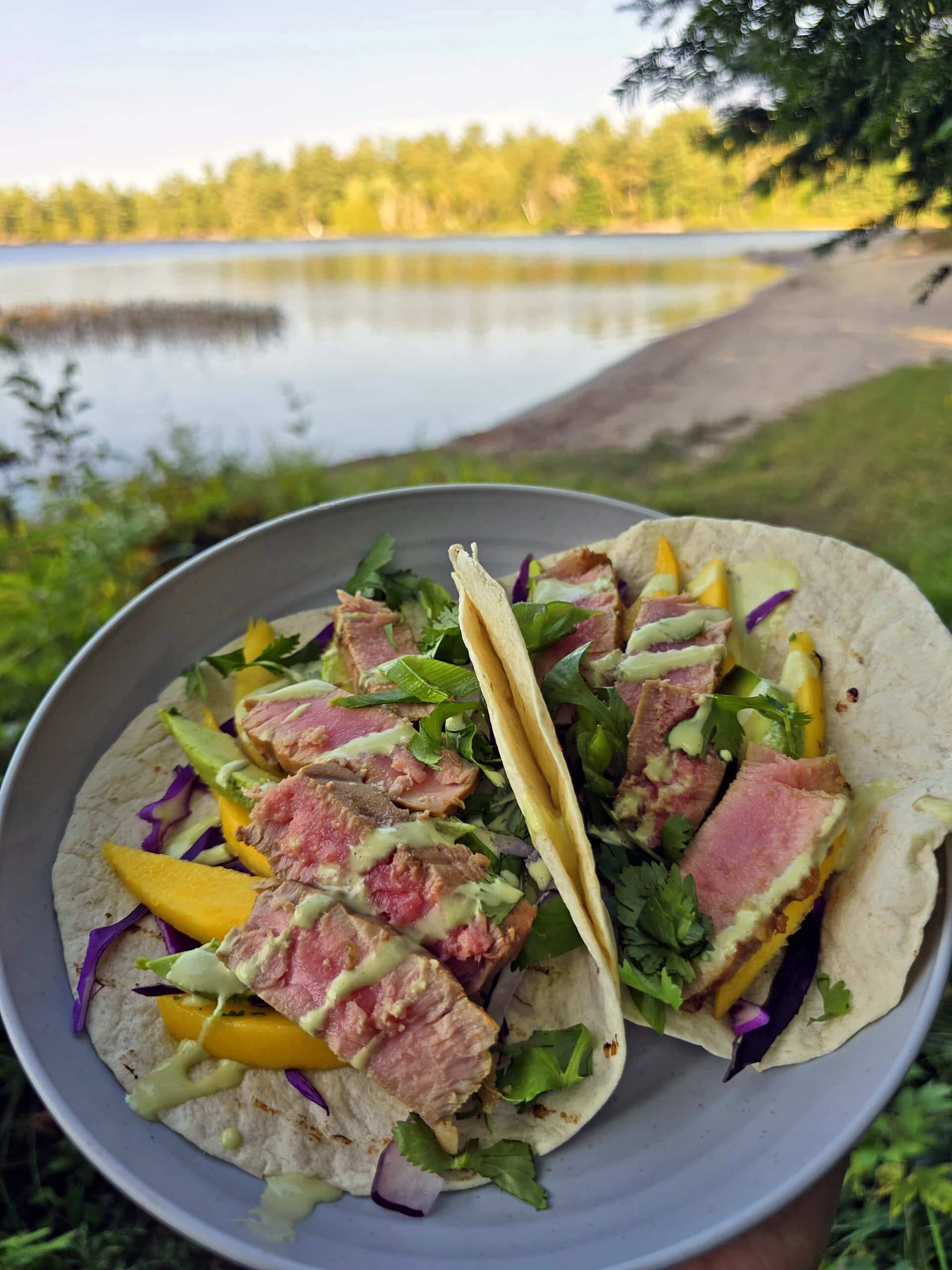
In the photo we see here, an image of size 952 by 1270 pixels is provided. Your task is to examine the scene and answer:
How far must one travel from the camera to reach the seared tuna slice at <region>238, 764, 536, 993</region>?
1.60 m

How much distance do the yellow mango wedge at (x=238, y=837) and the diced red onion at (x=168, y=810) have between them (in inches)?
4.4

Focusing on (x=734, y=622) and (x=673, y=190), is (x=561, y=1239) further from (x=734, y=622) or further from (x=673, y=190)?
(x=673, y=190)

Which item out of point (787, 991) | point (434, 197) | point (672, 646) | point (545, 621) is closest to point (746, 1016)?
point (787, 991)

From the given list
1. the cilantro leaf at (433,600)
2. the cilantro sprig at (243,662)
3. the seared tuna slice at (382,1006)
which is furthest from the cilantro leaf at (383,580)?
the seared tuna slice at (382,1006)

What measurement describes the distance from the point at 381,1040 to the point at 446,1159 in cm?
26

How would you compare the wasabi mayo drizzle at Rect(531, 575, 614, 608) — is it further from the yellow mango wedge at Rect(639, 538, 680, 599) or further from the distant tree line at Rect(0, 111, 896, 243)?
the distant tree line at Rect(0, 111, 896, 243)

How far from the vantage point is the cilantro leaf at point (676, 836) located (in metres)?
1.81

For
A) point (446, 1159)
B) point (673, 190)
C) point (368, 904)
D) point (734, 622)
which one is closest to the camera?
point (446, 1159)

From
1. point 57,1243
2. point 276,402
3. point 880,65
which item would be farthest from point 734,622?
point 276,402

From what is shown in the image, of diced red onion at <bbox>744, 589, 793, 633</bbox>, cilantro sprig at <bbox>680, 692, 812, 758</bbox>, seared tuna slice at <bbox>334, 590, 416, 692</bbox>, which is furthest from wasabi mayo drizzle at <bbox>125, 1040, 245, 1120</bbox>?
diced red onion at <bbox>744, 589, 793, 633</bbox>

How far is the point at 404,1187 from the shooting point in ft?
4.90

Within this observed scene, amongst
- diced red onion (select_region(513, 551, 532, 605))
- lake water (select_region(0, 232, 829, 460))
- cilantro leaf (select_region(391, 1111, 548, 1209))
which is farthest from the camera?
lake water (select_region(0, 232, 829, 460))

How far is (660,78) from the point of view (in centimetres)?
182

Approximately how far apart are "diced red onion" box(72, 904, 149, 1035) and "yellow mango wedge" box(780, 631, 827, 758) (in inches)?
68.2
